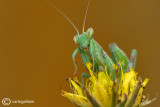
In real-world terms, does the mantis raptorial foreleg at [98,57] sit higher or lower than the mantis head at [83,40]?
lower

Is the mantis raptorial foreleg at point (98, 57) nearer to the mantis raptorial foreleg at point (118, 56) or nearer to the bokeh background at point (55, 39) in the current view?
the mantis raptorial foreleg at point (118, 56)

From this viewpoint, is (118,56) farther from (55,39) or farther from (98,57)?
(55,39)

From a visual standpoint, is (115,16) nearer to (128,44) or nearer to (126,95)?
(128,44)

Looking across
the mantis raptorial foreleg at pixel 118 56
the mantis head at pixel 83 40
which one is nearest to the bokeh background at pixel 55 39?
the mantis raptorial foreleg at pixel 118 56

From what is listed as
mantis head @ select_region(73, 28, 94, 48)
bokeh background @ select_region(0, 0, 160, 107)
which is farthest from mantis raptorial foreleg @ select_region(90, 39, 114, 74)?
bokeh background @ select_region(0, 0, 160, 107)

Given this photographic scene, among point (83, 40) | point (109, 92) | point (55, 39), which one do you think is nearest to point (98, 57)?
point (83, 40)
